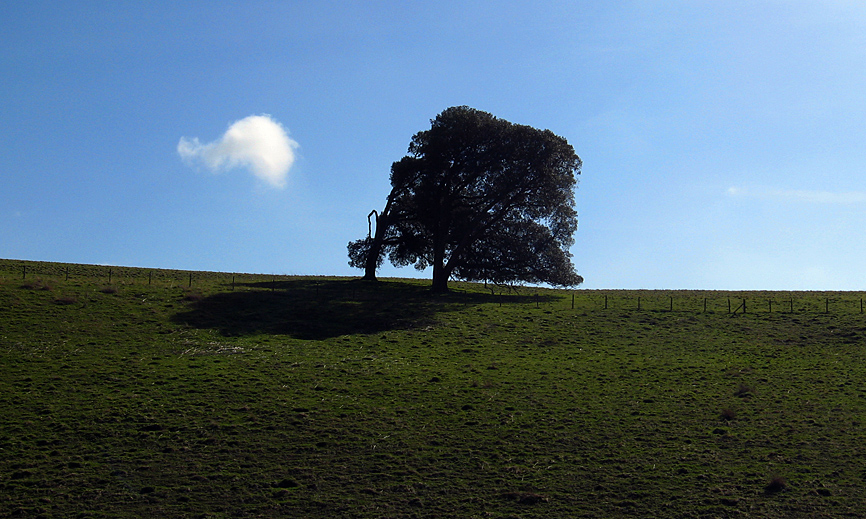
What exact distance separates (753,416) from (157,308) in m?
35.7

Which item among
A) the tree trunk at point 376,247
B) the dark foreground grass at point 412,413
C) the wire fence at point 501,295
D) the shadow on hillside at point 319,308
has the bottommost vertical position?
the dark foreground grass at point 412,413

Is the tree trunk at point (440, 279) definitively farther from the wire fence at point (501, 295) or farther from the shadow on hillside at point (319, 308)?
the wire fence at point (501, 295)

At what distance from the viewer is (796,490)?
74.0ft

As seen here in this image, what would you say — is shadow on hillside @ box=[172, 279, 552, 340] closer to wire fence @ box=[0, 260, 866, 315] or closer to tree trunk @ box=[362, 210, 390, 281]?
wire fence @ box=[0, 260, 866, 315]

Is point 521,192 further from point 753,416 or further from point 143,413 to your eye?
point 143,413

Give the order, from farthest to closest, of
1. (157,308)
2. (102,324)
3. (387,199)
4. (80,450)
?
(387,199), (157,308), (102,324), (80,450)

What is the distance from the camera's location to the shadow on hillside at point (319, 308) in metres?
44.5

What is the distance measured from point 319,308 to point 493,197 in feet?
64.2

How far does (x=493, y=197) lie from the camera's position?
6138 centimetres

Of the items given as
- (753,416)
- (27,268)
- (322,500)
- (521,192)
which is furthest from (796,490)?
(27,268)

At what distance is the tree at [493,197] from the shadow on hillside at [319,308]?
319cm

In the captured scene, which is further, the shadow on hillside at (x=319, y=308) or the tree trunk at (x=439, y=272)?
the tree trunk at (x=439, y=272)

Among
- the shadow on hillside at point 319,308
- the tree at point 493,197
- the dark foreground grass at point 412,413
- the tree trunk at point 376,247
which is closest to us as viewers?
the dark foreground grass at point 412,413

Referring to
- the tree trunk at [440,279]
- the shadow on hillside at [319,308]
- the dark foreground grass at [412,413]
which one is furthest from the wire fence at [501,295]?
the dark foreground grass at [412,413]
